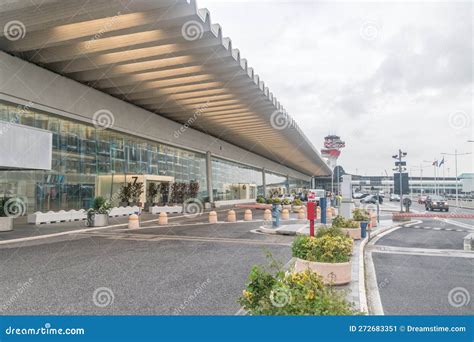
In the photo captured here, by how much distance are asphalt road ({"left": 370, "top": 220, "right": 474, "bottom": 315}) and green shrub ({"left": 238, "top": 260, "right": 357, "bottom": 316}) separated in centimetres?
217

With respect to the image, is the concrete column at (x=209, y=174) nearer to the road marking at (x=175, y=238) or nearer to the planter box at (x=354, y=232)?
the road marking at (x=175, y=238)

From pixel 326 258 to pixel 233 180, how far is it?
50.1 metres

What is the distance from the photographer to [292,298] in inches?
164

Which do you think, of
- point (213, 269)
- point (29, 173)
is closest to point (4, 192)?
point (29, 173)

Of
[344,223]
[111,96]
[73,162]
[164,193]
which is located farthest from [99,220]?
[164,193]

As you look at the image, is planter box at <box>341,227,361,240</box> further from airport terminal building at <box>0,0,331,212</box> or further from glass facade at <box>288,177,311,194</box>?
glass facade at <box>288,177,311,194</box>

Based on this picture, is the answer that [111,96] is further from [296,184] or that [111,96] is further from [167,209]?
[296,184]

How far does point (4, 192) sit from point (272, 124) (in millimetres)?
22877

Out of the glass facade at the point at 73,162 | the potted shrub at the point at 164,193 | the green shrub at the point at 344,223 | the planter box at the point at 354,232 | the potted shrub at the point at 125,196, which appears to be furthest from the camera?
the potted shrub at the point at 164,193

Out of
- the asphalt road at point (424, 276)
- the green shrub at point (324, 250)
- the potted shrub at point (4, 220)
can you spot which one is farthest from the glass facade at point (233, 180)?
the green shrub at point (324, 250)

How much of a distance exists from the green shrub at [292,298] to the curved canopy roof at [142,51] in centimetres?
1259

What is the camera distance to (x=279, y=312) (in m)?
4.00

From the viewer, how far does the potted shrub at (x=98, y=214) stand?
20641mm

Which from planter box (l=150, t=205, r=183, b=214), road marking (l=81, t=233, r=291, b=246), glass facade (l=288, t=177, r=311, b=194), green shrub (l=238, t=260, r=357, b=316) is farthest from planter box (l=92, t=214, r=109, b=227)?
glass facade (l=288, t=177, r=311, b=194)
